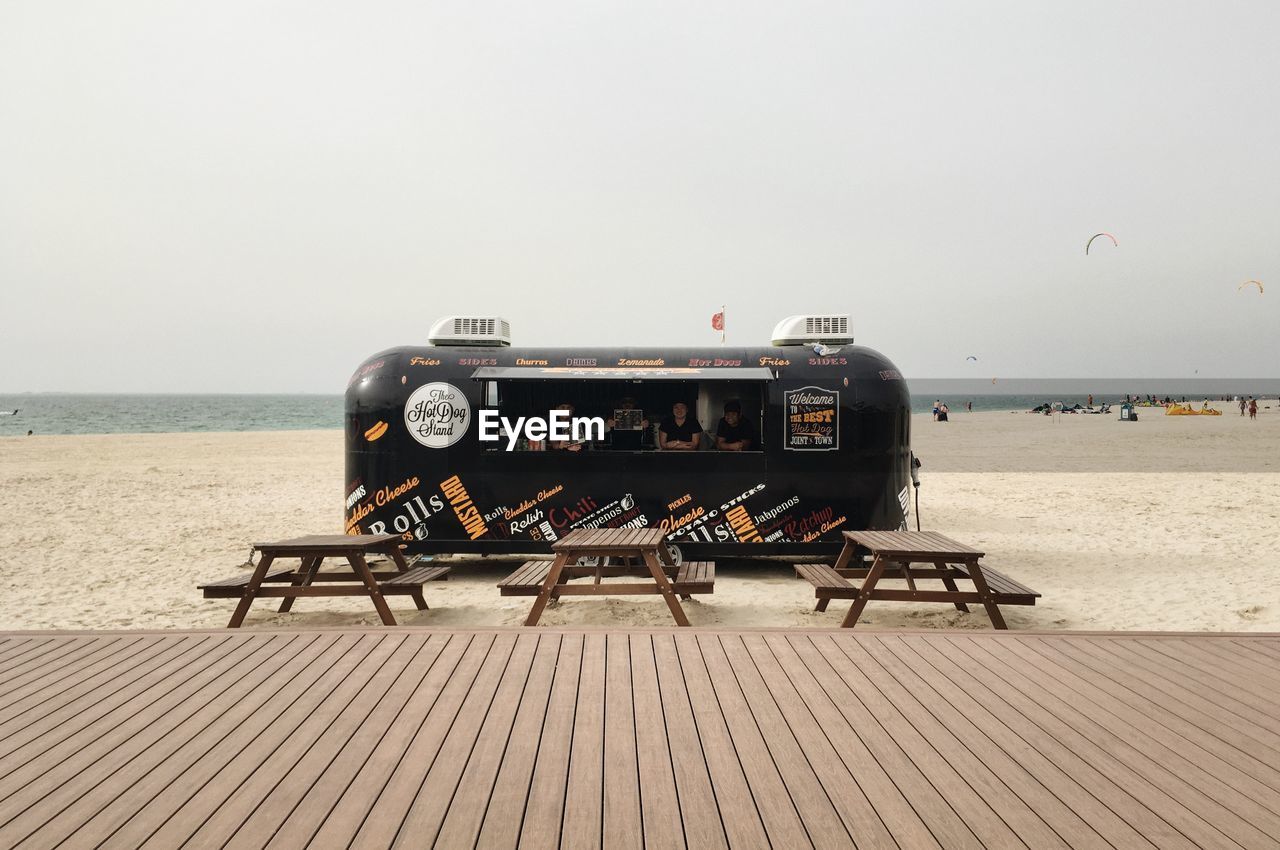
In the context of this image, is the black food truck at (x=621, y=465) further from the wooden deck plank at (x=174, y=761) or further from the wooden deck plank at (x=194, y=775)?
the wooden deck plank at (x=194, y=775)

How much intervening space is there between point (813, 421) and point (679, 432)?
141 cm

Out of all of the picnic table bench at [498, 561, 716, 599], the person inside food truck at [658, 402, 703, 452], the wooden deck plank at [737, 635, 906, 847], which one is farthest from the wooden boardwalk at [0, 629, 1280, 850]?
the person inside food truck at [658, 402, 703, 452]

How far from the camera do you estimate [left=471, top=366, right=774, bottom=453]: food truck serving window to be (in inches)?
304

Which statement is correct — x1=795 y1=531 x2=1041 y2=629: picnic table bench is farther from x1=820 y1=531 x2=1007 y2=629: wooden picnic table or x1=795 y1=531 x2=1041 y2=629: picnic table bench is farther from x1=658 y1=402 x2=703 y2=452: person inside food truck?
x1=658 y1=402 x2=703 y2=452: person inside food truck

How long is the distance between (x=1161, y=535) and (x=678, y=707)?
916cm

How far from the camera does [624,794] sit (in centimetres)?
248

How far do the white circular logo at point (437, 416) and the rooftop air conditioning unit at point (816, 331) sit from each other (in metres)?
3.50

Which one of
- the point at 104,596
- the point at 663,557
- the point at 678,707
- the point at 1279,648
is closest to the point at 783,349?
the point at 663,557

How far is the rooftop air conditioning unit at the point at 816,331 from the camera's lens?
8070mm

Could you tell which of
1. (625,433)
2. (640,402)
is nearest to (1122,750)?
(625,433)

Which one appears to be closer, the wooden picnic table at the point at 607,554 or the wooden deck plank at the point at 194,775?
the wooden deck plank at the point at 194,775

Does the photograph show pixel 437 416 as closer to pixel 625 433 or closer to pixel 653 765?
pixel 625 433

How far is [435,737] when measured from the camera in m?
2.92

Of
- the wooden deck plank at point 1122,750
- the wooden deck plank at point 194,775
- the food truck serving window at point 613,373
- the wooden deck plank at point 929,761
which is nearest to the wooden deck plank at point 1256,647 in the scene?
the wooden deck plank at point 1122,750
